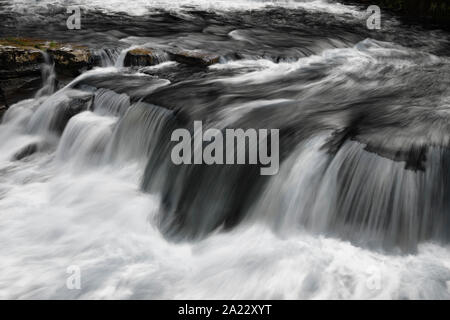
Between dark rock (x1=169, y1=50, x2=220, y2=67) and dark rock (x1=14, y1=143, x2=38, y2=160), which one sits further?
dark rock (x1=169, y1=50, x2=220, y2=67)

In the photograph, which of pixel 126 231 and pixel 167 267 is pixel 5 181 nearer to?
pixel 126 231

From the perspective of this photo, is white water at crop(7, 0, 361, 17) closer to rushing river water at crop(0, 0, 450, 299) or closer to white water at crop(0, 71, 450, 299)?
rushing river water at crop(0, 0, 450, 299)

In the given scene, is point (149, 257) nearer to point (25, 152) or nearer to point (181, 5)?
point (25, 152)

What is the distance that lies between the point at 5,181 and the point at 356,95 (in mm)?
5910

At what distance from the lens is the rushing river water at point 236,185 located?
4777 millimetres

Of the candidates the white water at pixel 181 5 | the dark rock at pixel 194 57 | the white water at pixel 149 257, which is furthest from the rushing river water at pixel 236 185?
the white water at pixel 181 5

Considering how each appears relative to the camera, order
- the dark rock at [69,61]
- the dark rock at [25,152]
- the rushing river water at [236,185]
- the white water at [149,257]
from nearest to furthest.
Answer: the white water at [149,257]
the rushing river water at [236,185]
the dark rock at [25,152]
the dark rock at [69,61]

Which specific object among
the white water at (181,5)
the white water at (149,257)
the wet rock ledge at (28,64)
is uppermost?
the white water at (181,5)

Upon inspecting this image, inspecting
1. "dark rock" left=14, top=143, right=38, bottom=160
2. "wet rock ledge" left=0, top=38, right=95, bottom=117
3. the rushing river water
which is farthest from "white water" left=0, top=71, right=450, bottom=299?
"wet rock ledge" left=0, top=38, right=95, bottom=117

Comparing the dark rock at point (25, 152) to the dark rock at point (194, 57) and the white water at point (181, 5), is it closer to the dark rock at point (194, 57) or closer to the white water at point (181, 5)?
the dark rock at point (194, 57)

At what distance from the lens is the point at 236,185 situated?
583 centimetres

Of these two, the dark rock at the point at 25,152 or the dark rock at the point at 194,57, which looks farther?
the dark rock at the point at 194,57

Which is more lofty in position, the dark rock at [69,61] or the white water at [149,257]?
the dark rock at [69,61]

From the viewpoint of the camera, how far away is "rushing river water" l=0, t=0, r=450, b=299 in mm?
4777
